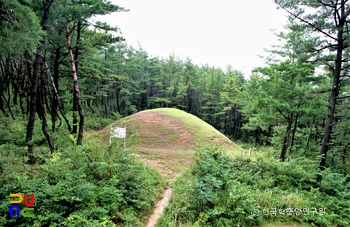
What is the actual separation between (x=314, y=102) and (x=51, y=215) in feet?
32.9

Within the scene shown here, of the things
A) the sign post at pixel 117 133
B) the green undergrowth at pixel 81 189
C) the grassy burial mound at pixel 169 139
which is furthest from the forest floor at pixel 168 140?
the green undergrowth at pixel 81 189

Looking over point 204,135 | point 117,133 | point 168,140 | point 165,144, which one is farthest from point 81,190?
point 204,135

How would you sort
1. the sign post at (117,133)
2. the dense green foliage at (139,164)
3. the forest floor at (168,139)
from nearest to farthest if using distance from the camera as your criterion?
the dense green foliage at (139,164), the sign post at (117,133), the forest floor at (168,139)

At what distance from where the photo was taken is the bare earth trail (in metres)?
9.28

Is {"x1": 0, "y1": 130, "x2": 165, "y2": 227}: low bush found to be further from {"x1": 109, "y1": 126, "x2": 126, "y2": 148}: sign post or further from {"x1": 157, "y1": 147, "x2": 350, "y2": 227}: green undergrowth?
{"x1": 157, "y1": 147, "x2": 350, "y2": 227}: green undergrowth

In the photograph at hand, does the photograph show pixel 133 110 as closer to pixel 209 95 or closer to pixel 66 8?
pixel 209 95

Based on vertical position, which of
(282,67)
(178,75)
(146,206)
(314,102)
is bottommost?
(146,206)

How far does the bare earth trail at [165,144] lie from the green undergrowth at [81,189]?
4.35ft

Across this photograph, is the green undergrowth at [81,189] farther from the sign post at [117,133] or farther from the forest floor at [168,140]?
the forest floor at [168,140]

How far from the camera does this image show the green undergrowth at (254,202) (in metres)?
4.34

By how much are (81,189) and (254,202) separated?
433 cm

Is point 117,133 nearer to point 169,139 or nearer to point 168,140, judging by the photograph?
point 168,140

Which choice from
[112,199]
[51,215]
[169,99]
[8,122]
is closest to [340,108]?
[112,199]

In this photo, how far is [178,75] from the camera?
29484 mm
